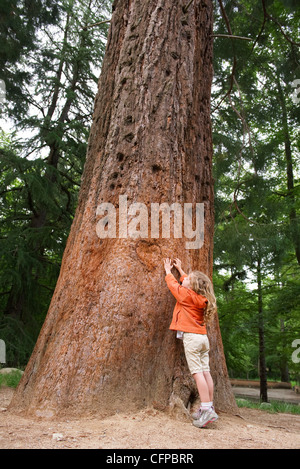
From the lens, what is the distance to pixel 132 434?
2.44 meters

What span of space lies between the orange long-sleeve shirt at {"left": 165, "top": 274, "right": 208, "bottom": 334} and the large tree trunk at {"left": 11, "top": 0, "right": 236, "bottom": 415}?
0.14 m

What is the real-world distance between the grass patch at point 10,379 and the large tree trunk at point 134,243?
2725 millimetres

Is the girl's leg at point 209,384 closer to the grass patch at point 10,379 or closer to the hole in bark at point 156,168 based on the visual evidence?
the hole in bark at point 156,168

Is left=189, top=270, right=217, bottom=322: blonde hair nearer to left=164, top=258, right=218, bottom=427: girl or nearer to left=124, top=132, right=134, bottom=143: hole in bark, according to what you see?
left=164, top=258, right=218, bottom=427: girl

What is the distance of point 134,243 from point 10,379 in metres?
4.00

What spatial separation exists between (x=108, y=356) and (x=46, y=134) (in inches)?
325

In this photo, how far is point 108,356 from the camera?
3029 mm

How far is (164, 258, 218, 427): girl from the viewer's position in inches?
118

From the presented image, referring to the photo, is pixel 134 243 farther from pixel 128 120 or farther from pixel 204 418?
pixel 204 418

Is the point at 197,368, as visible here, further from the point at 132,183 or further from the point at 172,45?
the point at 172,45

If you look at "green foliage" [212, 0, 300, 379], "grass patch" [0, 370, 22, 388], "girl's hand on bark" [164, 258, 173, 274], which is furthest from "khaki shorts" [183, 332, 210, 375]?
"green foliage" [212, 0, 300, 379]

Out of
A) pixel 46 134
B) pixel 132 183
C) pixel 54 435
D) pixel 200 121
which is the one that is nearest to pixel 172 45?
pixel 200 121

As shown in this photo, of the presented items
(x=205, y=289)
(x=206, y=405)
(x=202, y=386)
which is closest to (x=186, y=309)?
(x=205, y=289)
